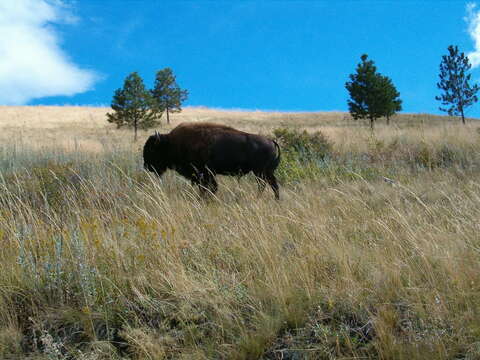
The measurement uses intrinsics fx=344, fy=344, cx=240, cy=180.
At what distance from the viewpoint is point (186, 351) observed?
7.34ft

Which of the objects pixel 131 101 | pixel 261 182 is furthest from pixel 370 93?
pixel 261 182

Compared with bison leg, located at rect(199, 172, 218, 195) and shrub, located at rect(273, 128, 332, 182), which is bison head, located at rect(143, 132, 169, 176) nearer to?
bison leg, located at rect(199, 172, 218, 195)

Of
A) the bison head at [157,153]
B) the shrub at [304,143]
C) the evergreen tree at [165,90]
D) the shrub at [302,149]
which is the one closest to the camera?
the bison head at [157,153]

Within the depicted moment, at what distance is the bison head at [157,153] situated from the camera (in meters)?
7.09

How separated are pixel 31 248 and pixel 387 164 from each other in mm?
9645

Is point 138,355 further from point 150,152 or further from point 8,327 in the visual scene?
point 150,152

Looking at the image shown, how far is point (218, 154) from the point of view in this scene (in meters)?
6.36

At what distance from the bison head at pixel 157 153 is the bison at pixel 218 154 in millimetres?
144

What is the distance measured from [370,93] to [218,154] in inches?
1371

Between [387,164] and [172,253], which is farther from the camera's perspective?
[387,164]

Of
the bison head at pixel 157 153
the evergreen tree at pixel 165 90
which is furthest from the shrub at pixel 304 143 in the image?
the evergreen tree at pixel 165 90

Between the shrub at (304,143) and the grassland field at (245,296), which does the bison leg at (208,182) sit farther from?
the shrub at (304,143)

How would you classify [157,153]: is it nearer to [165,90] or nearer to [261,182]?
[261,182]

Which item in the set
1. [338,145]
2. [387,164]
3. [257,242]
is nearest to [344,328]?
[257,242]
